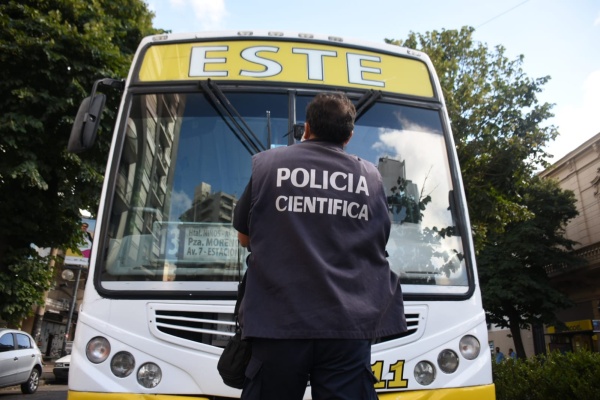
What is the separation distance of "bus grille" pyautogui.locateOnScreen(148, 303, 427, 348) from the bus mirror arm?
51.9 inches

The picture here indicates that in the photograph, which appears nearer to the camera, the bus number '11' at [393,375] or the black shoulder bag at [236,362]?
the black shoulder bag at [236,362]

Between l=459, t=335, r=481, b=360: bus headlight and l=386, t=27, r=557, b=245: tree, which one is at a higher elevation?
l=386, t=27, r=557, b=245: tree

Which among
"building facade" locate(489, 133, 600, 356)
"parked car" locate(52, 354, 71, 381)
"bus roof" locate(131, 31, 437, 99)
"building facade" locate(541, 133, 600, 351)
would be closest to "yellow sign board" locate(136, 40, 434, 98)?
"bus roof" locate(131, 31, 437, 99)

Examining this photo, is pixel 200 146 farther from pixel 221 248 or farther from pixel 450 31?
pixel 450 31

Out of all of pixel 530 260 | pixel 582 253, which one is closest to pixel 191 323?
pixel 530 260

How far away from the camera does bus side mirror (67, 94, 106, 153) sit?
11.6 feet

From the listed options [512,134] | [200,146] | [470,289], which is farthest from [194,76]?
[512,134]

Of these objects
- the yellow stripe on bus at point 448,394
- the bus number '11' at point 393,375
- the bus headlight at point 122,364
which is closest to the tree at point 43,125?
the bus headlight at point 122,364

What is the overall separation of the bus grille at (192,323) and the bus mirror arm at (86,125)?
1.32 meters

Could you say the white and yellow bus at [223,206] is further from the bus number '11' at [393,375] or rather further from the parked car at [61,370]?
the parked car at [61,370]

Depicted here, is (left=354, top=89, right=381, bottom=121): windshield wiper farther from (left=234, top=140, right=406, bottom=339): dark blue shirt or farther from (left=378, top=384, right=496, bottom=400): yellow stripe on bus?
(left=378, top=384, right=496, bottom=400): yellow stripe on bus

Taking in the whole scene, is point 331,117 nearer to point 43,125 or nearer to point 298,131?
point 298,131

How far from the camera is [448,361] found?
2969mm

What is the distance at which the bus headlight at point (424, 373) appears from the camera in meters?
2.88
